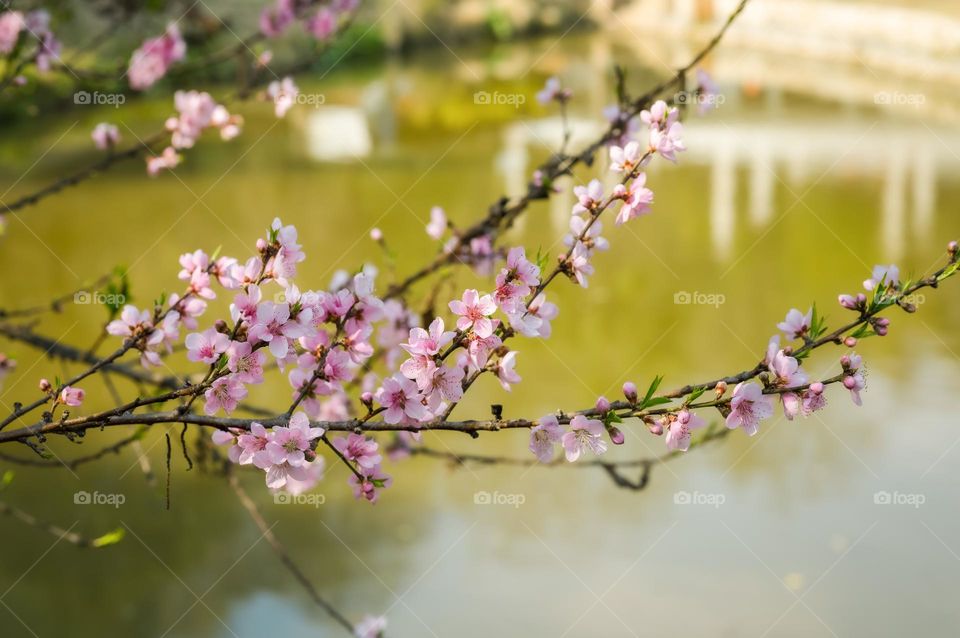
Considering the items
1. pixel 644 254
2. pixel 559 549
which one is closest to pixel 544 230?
pixel 644 254

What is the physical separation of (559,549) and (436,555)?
451 mm

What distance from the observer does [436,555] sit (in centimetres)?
376

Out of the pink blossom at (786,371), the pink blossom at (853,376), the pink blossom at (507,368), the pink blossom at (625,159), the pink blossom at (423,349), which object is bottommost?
the pink blossom at (423,349)

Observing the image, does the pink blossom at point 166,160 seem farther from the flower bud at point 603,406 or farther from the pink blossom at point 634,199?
the flower bud at point 603,406

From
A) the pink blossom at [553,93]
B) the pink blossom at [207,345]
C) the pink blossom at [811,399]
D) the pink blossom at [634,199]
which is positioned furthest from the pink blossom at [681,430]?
the pink blossom at [553,93]

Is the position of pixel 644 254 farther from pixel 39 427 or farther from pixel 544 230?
pixel 39 427

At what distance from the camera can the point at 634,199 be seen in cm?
170

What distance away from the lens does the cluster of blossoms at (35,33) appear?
273cm

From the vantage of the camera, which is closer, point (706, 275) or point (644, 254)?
point (706, 275)

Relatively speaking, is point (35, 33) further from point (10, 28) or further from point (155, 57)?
point (155, 57)

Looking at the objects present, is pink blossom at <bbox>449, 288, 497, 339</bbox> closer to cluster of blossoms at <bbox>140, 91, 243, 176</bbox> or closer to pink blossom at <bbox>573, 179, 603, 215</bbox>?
pink blossom at <bbox>573, 179, 603, 215</bbox>

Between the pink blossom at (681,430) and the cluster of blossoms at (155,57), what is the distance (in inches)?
94.5

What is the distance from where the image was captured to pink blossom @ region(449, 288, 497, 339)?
4.74 ft

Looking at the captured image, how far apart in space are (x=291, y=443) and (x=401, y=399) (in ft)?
0.55
